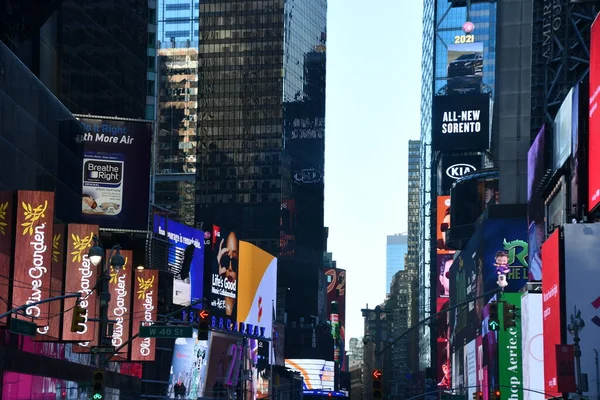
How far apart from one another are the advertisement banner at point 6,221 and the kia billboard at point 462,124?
139987 mm

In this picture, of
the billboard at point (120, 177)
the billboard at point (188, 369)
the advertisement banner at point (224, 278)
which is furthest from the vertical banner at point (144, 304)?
the advertisement banner at point (224, 278)

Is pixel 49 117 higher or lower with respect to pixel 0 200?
higher

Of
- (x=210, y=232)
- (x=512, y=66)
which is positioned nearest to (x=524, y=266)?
(x=512, y=66)

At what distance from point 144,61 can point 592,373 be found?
154 feet

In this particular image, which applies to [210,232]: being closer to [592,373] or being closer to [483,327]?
[483,327]

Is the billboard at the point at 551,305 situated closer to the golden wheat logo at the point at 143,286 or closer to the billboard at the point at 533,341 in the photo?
the billboard at the point at 533,341

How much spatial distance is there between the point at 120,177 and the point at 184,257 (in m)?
30.1

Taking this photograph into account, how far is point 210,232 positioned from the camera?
127 meters

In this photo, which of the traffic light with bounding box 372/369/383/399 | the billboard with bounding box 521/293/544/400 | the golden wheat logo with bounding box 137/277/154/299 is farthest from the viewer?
the billboard with bounding box 521/293/544/400

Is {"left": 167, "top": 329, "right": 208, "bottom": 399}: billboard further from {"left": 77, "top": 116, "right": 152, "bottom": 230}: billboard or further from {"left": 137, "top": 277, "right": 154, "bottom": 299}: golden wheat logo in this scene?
{"left": 137, "top": 277, "right": 154, "bottom": 299}: golden wheat logo

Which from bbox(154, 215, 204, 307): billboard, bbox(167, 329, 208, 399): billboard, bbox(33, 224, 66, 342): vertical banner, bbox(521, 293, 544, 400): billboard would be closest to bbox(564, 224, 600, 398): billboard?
bbox(521, 293, 544, 400): billboard

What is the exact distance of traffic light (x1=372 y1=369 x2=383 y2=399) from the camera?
45031 mm

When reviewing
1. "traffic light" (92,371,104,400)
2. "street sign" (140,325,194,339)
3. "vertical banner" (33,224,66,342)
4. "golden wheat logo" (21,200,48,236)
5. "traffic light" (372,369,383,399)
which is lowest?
"traffic light" (92,371,104,400)

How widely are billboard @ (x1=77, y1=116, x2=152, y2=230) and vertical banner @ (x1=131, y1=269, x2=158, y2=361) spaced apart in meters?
16.3
